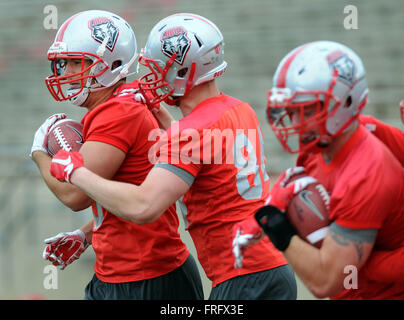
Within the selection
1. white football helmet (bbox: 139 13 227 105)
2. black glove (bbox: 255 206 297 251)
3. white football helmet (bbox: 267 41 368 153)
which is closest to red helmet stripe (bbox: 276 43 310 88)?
white football helmet (bbox: 267 41 368 153)

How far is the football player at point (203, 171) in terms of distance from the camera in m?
2.62

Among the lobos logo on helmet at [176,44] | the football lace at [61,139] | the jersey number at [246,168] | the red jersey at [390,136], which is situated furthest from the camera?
the football lace at [61,139]

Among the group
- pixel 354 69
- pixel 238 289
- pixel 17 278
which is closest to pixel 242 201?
pixel 238 289

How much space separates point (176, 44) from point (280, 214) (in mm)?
1060

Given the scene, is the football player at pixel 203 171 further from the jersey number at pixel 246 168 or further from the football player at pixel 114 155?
the football player at pixel 114 155

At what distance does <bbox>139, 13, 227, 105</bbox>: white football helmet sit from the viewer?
2.90m

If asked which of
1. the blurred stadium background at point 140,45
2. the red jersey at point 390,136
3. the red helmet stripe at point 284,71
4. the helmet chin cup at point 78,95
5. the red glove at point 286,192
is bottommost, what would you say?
the blurred stadium background at point 140,45

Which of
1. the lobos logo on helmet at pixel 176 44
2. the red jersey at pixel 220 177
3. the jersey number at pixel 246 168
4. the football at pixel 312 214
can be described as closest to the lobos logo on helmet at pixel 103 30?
the lobos logo on helmet at pixel 176 44

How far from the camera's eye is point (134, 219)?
8.57ft

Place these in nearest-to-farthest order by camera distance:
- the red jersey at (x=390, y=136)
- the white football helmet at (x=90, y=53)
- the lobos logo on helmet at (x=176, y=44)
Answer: the red jersey at (x=390, y=136) → the lobos logo on helmet at (x=176, y=44) → the white football helmet at (x=90, y=53)

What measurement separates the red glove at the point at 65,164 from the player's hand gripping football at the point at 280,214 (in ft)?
2.88

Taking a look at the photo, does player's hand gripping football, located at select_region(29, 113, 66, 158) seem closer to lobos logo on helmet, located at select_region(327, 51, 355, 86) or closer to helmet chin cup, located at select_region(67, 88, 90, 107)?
helmet chin cup, located at select_region(67, 88, 90, 107)

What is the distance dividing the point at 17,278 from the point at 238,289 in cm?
→ 407

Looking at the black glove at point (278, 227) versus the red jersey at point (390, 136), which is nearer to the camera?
the black glove at point (278, 227)
